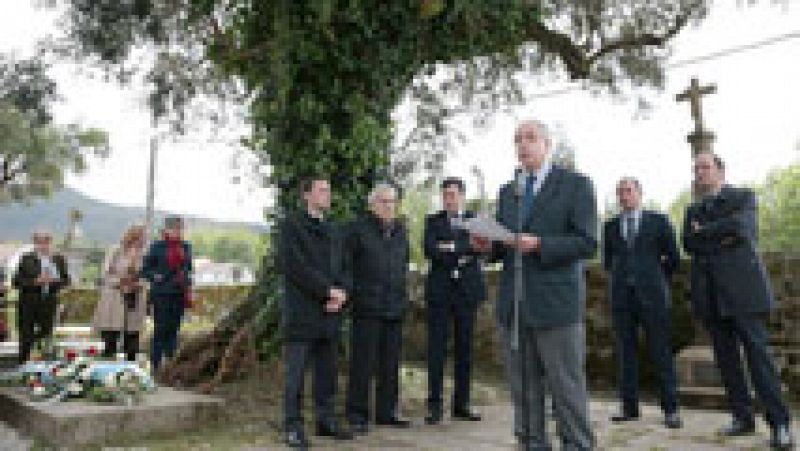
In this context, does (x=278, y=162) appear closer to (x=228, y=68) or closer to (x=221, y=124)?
(x=228, y=68)

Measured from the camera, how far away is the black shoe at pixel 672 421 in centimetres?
504

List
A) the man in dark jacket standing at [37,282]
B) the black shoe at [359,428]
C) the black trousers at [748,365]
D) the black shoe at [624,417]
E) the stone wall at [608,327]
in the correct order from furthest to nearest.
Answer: the man in dark jacket standing at [37,282]
the stone wall at [608,327]
the black shoe at [624,417]
the black shoe at [359,428]
the black trousers at [748,365]

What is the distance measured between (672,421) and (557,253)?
2.48m

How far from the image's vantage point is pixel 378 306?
507cm

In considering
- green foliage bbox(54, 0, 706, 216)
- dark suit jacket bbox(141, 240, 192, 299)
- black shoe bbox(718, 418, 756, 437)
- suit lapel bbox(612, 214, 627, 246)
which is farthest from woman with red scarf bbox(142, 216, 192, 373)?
black shoe bbox(718, 418, 756, 437)

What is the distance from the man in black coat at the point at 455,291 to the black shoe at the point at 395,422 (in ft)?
1.20

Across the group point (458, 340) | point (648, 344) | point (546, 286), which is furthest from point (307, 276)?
point (648, 344)

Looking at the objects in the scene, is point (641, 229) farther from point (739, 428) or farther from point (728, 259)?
point (739, 428)

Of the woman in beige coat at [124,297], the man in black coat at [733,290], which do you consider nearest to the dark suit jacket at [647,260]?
the man in black coat at [733,290]

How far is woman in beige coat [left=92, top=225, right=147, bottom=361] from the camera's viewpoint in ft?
24.7

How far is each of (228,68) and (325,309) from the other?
3163 millimetres

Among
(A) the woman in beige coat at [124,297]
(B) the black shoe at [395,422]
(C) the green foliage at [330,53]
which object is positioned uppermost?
(C) the green foliage at [330,53]

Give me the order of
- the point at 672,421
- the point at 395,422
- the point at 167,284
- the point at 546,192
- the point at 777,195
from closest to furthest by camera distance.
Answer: the point at 546,192 < the point at 672,421 < the point at 395,422 < the point at 167,284 < the point at 777,195

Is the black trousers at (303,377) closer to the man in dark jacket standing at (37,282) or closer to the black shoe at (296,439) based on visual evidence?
the black shoe at (296,439)
